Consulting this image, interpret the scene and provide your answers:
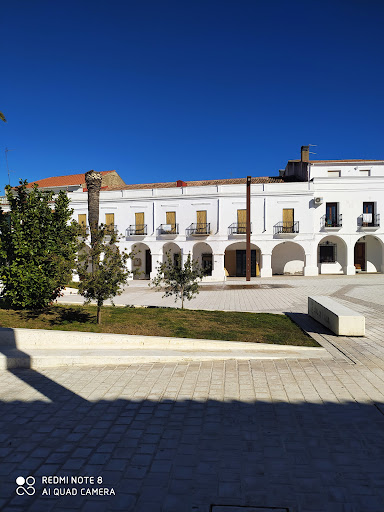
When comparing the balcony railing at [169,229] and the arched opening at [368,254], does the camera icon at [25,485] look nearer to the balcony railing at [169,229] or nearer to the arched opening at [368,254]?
the balcony railing at [169,229]

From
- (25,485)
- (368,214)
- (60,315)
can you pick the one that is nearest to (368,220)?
(368,214)

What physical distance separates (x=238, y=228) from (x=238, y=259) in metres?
3.09

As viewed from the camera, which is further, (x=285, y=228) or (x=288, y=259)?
(x=288, y=259)

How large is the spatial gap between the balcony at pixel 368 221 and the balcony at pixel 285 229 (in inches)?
193

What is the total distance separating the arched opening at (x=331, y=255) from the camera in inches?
1111

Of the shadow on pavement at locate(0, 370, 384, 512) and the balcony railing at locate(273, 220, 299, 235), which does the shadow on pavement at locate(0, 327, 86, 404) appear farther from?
the balcony railing at locate(273, 220, 299, 235)

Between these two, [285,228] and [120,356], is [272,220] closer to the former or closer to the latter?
[285,228]

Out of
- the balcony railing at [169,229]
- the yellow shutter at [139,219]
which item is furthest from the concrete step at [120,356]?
the yellow shutter at [139,219]

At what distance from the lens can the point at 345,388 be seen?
504 cm

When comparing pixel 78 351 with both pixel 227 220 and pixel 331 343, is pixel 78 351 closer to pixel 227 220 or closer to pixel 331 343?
pixel 331 343

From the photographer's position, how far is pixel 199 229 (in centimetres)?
2773

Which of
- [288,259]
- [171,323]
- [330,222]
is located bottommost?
[171,323]

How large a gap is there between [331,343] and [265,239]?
2027cm

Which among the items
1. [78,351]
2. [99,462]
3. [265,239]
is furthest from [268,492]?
[265,239]
